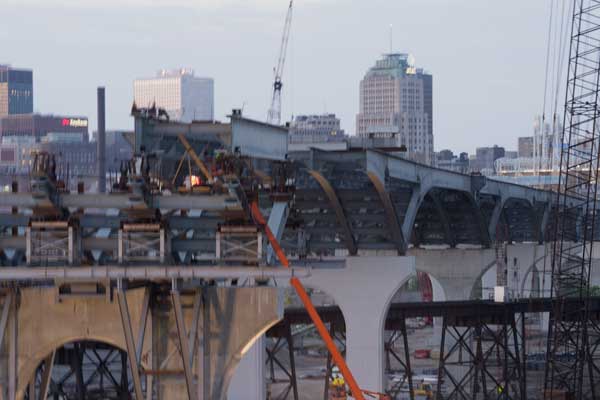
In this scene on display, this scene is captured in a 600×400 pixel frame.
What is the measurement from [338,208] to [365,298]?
7.73 m

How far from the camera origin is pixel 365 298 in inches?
3378

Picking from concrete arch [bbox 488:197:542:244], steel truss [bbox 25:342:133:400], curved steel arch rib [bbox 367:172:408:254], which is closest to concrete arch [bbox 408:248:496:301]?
concrete arch [bbox 488:197:542:244]

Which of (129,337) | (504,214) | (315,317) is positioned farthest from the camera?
(504,214)

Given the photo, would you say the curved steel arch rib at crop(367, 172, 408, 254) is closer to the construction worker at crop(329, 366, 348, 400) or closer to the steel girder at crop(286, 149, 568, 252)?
the steel girder at crop(286, 149, 568, 252)

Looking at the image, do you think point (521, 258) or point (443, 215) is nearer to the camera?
point (443, 215)

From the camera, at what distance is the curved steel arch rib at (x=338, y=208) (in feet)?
246

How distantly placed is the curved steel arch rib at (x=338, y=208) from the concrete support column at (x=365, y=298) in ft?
2.61

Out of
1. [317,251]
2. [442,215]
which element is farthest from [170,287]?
[442,215]

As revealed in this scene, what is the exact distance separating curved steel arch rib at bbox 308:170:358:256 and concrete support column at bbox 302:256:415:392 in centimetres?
80

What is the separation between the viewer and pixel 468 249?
118375 mm

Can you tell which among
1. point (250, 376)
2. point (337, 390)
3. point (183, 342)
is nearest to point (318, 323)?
point (183, 342)

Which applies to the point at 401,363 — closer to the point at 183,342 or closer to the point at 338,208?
the point at 338,208

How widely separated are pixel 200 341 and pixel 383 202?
31.5 m

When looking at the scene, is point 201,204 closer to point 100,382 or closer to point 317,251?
point 100,382
